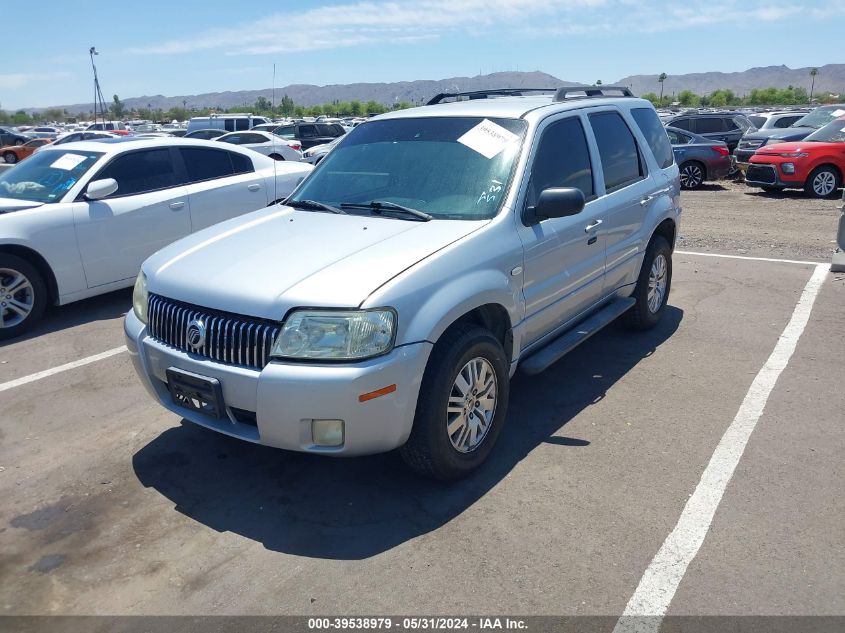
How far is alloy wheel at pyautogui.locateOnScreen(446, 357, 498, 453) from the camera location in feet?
12.1

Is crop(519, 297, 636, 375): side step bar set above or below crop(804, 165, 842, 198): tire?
above

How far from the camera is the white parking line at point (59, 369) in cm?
541

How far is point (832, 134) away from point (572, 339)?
13091 millimetres

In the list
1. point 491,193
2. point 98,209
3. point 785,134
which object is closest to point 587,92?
point 491,193

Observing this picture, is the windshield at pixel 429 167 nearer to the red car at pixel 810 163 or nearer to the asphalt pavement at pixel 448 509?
the asphalt pavement at pixel 448 509

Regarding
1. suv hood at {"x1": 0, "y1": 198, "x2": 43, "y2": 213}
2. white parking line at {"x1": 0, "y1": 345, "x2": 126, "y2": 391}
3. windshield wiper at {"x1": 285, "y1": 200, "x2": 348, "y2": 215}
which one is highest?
windshield wiper at {"x1": 285, "y1": 200, "x2": 348, "y2": 215}

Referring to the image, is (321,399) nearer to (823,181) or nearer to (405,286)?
(405,286)

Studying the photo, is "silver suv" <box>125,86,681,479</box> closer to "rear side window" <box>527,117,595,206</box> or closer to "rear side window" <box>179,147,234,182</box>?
"rear side window" <box>527,117,595,206</box>

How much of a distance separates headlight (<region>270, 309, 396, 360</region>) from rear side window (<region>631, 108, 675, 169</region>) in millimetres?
3702

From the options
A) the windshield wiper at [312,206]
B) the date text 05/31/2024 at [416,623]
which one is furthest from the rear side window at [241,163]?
the date text 05/31/2024 at [416,623]

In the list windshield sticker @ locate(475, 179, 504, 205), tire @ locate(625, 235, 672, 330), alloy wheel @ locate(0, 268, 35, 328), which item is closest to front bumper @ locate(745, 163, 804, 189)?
tire @ locate(625, 235, 672, 330)

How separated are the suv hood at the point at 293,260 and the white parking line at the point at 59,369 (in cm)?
210

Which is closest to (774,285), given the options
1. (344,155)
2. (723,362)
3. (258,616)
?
(723,362)

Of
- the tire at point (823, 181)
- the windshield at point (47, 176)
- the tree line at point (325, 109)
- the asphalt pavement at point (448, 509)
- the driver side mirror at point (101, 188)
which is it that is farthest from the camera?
the tree line at point (325, 109)
